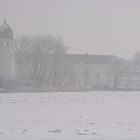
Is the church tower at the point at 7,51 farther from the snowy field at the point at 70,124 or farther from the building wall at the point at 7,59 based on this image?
the snowy field at the point at 70,124

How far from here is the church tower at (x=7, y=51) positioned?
63375 mm

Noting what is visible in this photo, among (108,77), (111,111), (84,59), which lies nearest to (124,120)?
(111,111)

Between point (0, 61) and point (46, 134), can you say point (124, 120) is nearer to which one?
point (46, 134)

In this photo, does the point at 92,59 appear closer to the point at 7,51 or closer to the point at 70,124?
the point at 7,51

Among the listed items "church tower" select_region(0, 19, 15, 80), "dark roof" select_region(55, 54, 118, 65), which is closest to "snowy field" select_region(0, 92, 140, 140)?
"church tower" select_region(0, 19, 15, 80)

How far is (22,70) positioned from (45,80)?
4602mm

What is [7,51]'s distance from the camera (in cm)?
7112

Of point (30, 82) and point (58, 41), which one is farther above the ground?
point (58, 41)

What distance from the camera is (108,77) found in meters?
79.9

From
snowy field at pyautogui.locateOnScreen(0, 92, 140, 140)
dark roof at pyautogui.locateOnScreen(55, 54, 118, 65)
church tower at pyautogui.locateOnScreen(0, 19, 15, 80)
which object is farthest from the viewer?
dark roof at pyautogui.locateOnScreen(55, 54, 118, 65)

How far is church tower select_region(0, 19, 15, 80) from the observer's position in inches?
2495

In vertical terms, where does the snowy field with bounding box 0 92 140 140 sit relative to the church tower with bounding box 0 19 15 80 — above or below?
below

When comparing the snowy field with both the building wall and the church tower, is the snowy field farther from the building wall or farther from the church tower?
the church tower

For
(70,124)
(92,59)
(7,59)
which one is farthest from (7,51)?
(70,124)
